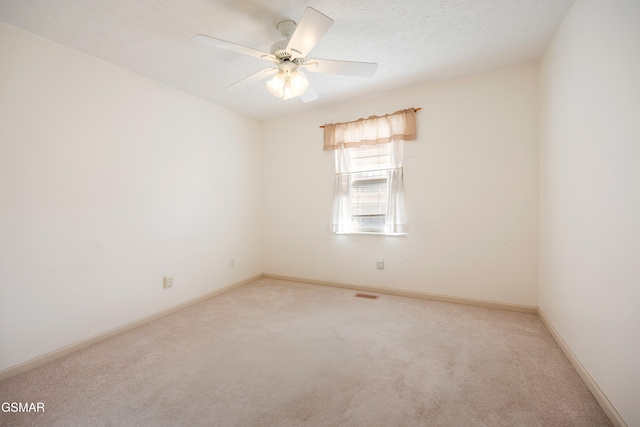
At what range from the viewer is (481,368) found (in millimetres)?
1790

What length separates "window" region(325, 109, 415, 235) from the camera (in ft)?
10.6

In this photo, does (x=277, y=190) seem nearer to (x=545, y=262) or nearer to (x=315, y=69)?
(x=315, y=69)

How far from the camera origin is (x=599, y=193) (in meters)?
1.52

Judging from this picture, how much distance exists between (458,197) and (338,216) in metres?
1.46

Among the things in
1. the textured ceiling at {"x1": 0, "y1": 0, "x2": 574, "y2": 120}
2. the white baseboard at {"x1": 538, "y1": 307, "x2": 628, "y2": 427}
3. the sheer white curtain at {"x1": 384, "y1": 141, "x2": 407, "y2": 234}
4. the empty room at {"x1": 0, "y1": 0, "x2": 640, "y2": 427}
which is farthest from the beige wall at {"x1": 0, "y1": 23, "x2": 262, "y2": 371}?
the white baseboard at {"x1": 538, "y1": 307, "x2": 628, "y2": 427}

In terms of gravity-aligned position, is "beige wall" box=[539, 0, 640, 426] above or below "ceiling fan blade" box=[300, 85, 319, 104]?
below

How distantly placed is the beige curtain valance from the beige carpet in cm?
206

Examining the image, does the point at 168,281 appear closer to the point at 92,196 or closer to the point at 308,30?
the point at 92,196

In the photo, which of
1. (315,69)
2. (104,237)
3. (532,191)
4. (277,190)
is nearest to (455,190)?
(532,191)

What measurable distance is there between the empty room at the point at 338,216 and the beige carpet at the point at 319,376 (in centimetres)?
2

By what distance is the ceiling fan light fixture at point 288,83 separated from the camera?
200 cm

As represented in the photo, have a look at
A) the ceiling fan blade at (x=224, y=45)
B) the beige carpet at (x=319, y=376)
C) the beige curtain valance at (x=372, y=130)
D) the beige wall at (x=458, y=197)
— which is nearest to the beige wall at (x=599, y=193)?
the beige carpet at (x=319, y=376)

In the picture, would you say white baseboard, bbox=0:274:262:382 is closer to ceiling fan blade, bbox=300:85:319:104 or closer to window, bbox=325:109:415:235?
window, bbox=325:109:415:235

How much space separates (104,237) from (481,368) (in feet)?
10.4
